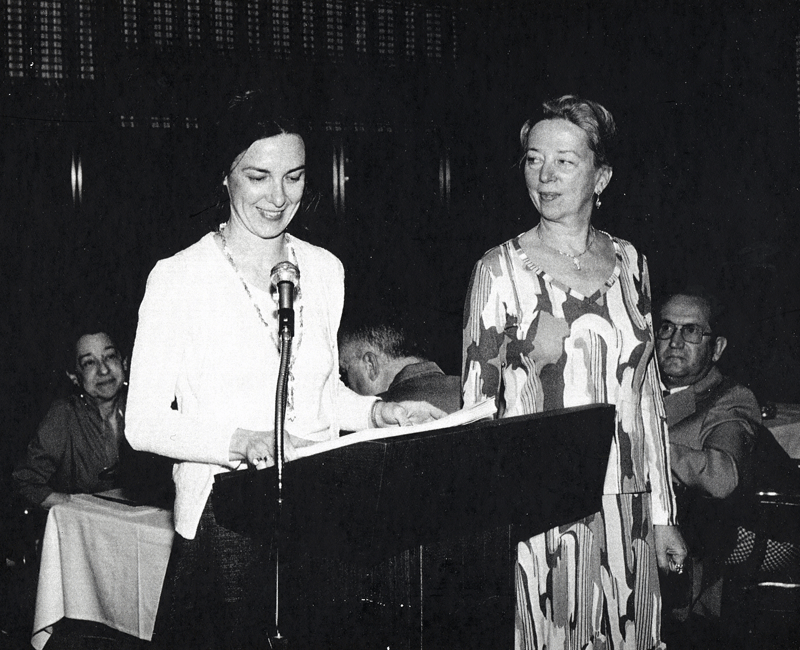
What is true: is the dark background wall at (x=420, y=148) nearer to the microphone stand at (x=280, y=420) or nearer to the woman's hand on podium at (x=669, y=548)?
the woman's hand on podium at (x=669, y=548)

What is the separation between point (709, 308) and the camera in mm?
4027

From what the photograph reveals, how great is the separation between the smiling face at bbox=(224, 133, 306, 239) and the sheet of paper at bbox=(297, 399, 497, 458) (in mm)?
684

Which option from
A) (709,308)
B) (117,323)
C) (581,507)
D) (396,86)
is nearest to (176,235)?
(117,323)

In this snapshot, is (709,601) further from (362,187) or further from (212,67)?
(212,67)

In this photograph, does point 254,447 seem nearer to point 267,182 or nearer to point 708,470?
point 267,182

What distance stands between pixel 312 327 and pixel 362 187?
3.58 m

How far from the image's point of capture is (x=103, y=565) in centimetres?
320

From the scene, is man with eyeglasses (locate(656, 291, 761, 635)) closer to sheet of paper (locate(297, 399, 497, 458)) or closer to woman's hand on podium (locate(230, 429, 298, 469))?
sheet of paper (locate(297, 399, 497, 458))

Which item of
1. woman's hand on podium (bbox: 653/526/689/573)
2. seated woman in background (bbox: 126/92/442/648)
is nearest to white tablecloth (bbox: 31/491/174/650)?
seated woman in background (bbox: 126/92/442/648)

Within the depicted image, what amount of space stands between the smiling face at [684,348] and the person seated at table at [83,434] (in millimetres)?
2443

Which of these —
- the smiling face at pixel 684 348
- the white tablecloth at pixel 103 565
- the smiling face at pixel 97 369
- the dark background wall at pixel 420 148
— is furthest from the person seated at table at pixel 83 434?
the smiling face at pixel 684 348

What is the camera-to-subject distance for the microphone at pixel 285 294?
5.05 ft

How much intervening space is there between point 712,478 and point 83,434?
2683 mm

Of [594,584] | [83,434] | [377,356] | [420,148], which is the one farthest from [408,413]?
[420,148]
